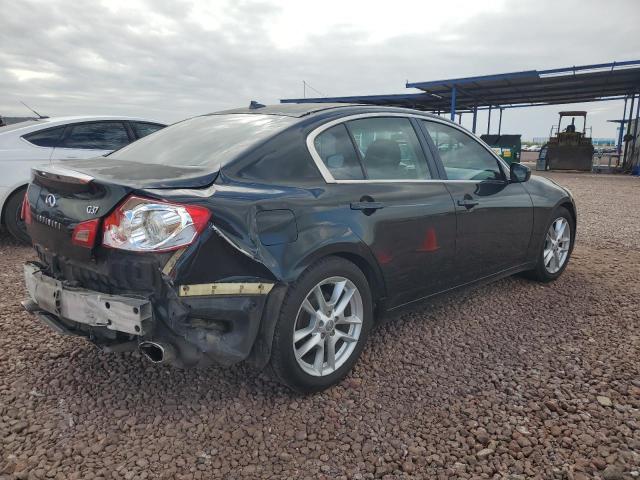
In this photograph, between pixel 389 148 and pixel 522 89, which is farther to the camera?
pixel 522 89

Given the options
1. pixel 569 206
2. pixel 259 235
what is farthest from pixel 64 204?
pixel 569 206

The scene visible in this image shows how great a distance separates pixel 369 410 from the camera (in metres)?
2.51

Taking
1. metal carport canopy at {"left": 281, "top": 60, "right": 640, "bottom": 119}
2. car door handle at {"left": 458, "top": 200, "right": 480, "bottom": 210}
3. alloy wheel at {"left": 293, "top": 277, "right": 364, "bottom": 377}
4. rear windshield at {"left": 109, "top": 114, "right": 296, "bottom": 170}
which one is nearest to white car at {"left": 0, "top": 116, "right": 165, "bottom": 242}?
rear windshield at {"left": 109, "top": 114, "right": 296, "bottom": 170}

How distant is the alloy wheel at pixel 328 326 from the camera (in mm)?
2600

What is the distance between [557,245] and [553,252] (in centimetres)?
11

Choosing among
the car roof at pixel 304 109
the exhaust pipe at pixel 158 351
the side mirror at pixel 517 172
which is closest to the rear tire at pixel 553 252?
the side mirror at pixel 517 172

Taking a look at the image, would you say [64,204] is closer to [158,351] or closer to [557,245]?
[158,351]

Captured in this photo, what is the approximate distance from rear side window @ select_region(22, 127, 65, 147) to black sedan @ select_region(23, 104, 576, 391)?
3273mm

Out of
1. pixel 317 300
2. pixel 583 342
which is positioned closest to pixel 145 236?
pixel 317 300

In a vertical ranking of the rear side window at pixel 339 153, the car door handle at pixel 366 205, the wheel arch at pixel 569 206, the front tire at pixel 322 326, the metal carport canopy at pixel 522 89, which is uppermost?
the metal carport canopy at pixel 522 89

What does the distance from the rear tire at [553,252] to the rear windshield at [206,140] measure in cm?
285

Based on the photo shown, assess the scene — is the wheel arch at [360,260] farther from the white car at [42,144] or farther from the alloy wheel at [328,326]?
the white car at [42,144]

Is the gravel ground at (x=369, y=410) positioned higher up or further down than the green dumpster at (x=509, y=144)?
further down

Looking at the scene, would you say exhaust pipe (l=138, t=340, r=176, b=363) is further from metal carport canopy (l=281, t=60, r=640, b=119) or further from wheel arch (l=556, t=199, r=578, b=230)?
metal carport canopy (l=281, t=60, r=640, b=119)
